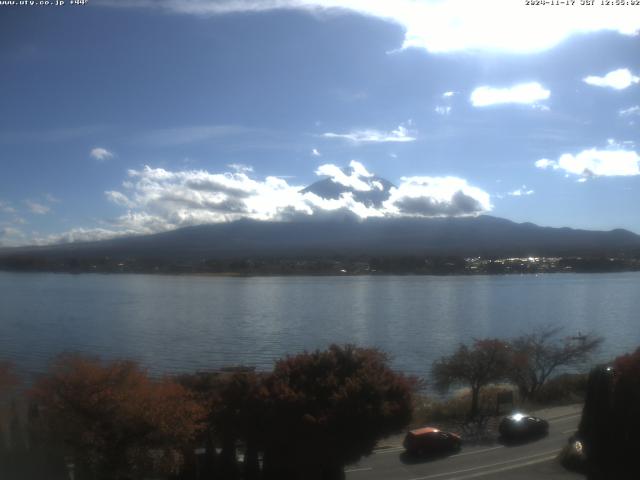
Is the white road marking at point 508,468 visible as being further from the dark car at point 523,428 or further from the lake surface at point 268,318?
the lake surface at point 268,318

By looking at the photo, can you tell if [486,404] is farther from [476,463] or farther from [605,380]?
[605,380]

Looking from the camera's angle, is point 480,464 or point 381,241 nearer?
point 480,464

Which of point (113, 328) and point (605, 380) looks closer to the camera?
point (605, 380)

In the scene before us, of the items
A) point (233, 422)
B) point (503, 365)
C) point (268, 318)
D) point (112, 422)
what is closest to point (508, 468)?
point (233, 422)

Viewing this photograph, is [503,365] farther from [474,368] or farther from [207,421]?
[207,421]

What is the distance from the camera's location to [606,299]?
1843 inches

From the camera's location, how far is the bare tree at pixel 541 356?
68.1ft

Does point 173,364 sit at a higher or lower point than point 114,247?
lower

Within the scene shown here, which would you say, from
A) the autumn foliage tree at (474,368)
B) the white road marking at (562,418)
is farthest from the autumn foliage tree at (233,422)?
the autumn foliage tree at (474,368)

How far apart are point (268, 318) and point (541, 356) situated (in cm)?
1497

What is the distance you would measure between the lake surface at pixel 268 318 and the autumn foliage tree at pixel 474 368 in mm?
1570

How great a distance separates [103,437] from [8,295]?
32923 millimetres

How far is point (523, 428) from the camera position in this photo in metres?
13.9

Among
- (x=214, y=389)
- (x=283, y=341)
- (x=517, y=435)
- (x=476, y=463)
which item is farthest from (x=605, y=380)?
(x=283, y=341)
